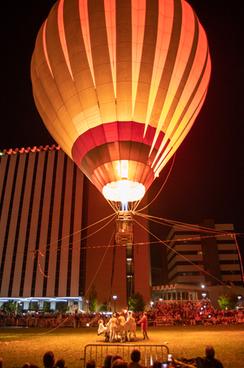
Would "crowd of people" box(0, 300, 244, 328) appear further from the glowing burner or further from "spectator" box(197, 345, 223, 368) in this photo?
"spectator" box(197, 345, 223, 368)

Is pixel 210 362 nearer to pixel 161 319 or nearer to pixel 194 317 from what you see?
pixel 161 319

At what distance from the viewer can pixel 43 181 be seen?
192ft

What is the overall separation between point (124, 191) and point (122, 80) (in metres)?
4.44

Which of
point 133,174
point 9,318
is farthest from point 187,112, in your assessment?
point 9,318

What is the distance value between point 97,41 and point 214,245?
249 ft

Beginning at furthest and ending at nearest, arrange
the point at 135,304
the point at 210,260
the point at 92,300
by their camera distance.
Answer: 1. the point at 210,260
2. the point at 92,300
3. the point at 135,304

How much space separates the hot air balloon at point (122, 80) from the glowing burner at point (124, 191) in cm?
4

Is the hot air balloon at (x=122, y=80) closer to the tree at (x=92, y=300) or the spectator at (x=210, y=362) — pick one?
the spectator at (x=210, y=362)

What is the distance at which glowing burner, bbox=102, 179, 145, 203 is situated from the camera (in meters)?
14.2

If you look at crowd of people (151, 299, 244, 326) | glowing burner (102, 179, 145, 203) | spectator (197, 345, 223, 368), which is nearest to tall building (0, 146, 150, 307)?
crowd of people (151, 299, 244, 326)

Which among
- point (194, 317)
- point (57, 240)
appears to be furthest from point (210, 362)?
point (57, 240)

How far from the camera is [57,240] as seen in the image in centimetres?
5366

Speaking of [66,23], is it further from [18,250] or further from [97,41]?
[18,250]

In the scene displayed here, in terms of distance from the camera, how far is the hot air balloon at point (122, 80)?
13109 mm
